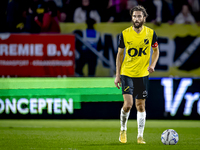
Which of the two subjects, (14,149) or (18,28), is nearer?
(14,149)

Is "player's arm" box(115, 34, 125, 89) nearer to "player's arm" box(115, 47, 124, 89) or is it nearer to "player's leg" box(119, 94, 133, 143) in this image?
"player's arm" box(115, 47, 124, 89)

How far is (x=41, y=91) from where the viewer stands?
32.4 ft

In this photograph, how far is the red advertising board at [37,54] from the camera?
33.3 feet

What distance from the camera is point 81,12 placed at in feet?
38.6

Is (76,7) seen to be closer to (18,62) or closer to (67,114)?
(18,62)

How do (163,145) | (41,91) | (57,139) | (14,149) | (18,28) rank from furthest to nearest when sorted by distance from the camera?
(18,28), (41,91), (57,139), (163,145), (14,149)

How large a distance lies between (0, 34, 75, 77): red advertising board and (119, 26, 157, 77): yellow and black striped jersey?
4.66 metres

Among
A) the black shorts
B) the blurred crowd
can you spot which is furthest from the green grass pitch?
the blurred crowd

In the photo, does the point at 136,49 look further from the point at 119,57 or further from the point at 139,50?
the point at 119,57

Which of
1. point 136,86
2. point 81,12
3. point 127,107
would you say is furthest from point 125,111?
point 81,12

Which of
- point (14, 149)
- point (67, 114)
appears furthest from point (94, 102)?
point (14, 149)

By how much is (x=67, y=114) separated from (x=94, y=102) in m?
0.74

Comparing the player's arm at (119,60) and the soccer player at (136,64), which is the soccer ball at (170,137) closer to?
the soccer player at (136,64)

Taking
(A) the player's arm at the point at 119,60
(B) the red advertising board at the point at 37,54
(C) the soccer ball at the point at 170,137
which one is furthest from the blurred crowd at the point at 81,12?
(C) the soccer ball at the point at 170,137
